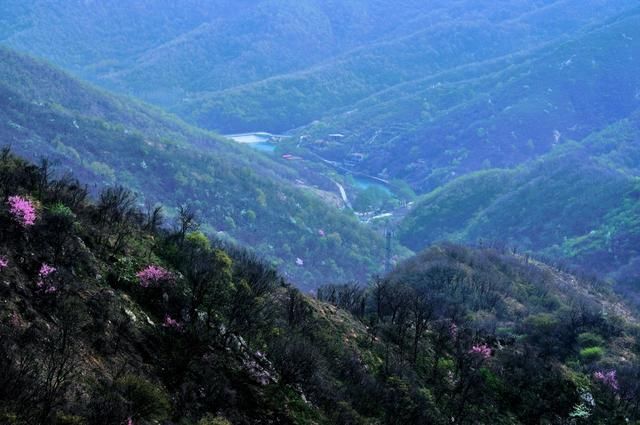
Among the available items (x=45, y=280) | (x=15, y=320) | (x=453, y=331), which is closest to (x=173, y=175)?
(x=453, y=331)

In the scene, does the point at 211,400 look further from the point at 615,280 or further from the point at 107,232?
the point at 615,280

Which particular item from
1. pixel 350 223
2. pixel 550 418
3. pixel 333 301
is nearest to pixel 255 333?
pixel 550 418

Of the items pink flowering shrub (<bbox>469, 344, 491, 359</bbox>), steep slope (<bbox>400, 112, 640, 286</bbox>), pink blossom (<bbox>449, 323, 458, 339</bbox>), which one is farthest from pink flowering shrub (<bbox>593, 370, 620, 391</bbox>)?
steep slope (<bbox>400, 112, 640, 286</bbox>)

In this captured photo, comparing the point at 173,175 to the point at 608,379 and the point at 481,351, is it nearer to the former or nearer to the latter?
the point at 481,351

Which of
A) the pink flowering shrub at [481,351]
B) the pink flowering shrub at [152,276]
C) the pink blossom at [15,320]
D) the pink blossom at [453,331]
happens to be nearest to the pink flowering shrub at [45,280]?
the pink blossom at [15,320]

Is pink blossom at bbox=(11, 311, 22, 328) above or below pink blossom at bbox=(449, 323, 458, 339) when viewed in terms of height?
below

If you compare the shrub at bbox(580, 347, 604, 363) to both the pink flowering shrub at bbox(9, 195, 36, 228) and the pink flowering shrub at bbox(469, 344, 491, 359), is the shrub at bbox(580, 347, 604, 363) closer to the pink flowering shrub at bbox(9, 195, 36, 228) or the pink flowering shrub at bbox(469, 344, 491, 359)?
the pink flowering shrub at bbox(469, 344, 491, 359)

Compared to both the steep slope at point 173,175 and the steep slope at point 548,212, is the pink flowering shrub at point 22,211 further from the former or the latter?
the steep slope at point 548,212
